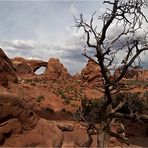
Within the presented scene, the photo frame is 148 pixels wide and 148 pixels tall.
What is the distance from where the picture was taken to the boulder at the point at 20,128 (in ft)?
52.0

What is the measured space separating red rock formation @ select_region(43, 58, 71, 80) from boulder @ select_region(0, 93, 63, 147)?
49.9m

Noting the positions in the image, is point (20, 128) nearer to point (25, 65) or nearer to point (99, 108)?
point (99, 108)

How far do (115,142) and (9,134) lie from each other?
8531mm

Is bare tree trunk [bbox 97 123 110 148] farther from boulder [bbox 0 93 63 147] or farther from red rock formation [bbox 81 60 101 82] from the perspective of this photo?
red rock formation [bbox 81 60 101 82]

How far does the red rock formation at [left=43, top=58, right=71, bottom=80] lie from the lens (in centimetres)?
6856

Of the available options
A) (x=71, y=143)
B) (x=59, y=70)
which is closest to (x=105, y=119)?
(x=71, y=143)

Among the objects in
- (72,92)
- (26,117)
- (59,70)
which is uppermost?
(59,70)

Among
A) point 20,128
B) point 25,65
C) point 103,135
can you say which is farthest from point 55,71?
point 103,135

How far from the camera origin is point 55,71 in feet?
227

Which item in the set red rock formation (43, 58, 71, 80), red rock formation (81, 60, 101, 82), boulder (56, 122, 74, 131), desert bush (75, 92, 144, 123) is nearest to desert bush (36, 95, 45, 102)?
desert bush (75, 92, 144, 123)

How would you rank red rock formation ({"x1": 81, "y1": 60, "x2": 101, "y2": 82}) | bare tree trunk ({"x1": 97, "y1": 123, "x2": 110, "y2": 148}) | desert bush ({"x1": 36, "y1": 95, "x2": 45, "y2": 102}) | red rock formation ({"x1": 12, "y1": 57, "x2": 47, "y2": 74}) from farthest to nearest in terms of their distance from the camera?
red rock formation ({"x1": 12, "y1": 57, "x2": 47, "y2": 74}) < red rock formation ({"x1": 81, "y1": 60, "x2": 101, "y2": 82}) < desert bush ({"x1": 36, "y1": 95, "x2": 45, "y2": 102}) < bare tree trunk ({"x1": 97, "y1": 123, "x2": 110, "y2": 148})

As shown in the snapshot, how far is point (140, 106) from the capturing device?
32.8 m

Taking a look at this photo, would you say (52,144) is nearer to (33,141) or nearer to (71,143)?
(33,141)

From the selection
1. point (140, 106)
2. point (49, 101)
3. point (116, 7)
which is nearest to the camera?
point (116, 7)
